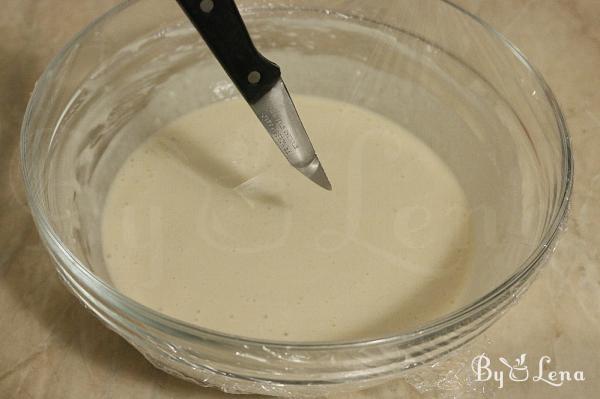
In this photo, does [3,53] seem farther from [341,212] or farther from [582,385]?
[582,385]

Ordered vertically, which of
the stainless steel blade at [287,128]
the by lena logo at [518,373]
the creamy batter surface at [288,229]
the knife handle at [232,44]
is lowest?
the by lena logo at [518,373]

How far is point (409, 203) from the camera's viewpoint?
1.49 m

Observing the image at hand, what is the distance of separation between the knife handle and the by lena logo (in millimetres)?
543

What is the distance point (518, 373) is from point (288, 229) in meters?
0.44

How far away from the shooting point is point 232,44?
1.09 metres

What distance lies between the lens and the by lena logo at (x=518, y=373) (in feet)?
4.21

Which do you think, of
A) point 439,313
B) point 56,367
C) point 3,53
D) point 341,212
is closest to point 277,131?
point 341,212

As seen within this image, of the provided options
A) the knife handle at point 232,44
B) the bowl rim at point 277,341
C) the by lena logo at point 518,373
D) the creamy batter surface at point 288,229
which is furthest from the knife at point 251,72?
the by lena logo at point 518,373

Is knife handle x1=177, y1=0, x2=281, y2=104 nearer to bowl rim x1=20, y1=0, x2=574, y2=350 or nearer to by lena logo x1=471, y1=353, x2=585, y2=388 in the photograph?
bowl rim x1=20, y1=0, x2=574, y2=350

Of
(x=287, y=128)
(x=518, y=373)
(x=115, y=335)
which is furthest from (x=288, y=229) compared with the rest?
(x=518, y=373)

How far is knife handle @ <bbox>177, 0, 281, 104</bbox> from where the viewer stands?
1036 mm

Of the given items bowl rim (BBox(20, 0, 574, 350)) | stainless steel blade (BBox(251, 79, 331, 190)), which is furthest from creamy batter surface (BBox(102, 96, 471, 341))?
bowl rim (BBox(20, 0, 574, 350))

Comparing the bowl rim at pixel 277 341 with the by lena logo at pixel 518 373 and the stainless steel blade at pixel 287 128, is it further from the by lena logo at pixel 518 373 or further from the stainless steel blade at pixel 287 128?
the stainless steel blade at pixel 287 128

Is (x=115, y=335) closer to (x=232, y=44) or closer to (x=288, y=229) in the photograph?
(x=288, y=229)
